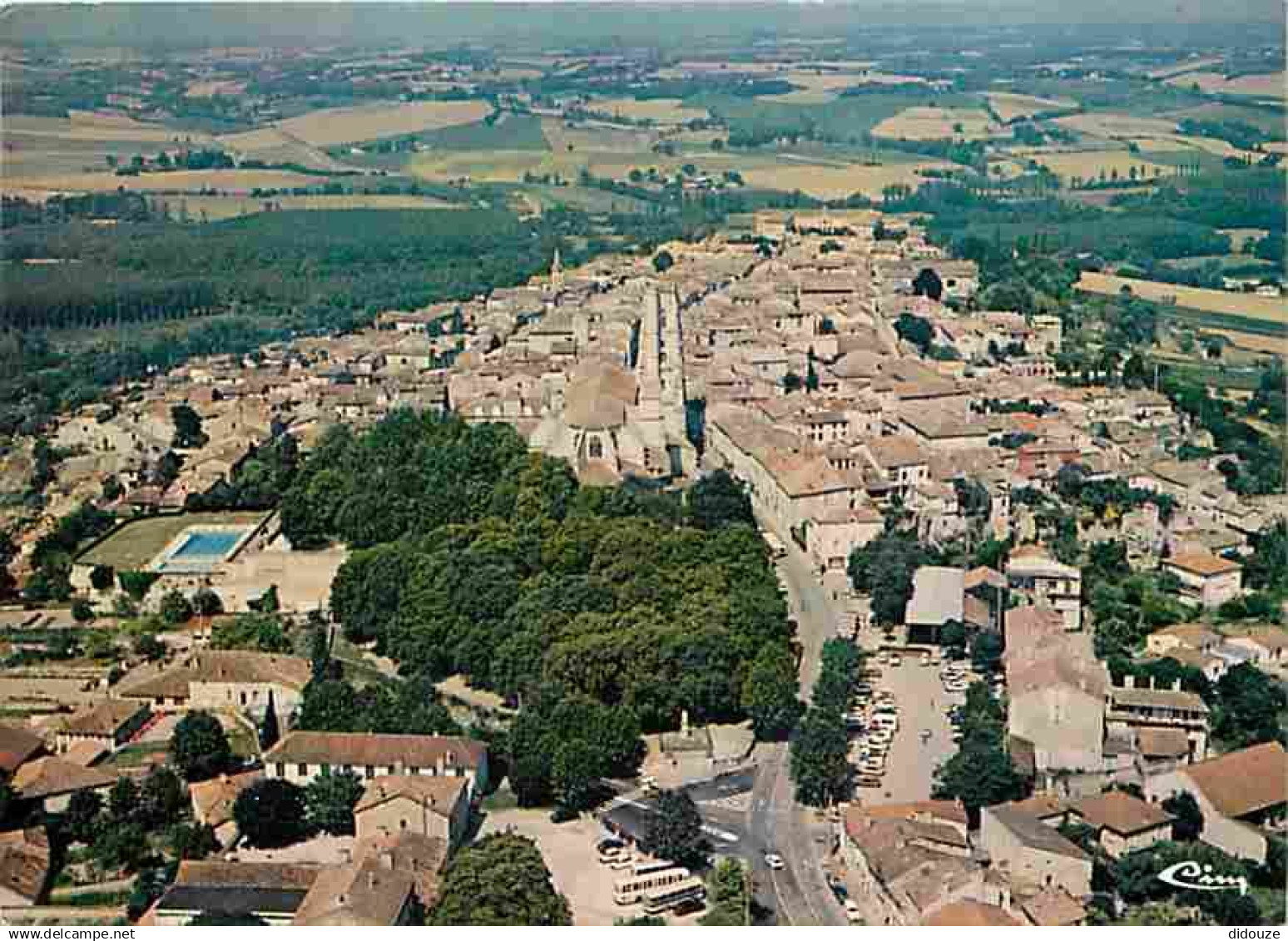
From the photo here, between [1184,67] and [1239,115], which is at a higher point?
[1184,67]

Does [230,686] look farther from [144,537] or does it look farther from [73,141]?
[73,141]

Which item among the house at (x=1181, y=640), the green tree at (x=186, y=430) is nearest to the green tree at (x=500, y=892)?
the house at (x=1181, y=640)

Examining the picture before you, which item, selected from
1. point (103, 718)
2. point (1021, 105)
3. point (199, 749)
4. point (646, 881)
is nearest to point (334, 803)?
point (199, 749)

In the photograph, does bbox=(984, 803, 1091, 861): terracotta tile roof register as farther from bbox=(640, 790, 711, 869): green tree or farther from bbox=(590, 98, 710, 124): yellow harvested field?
bbox=(590, 98, 710, 124): yellow harvested field

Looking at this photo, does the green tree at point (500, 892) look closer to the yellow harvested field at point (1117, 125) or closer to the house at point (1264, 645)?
the house at point (1264, 645)

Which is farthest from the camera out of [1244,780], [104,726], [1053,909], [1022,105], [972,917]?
[1022,105]

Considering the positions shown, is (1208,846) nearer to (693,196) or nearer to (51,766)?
(51,766)

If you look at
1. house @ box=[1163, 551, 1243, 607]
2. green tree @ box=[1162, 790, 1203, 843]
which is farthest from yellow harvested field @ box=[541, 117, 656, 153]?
green tree @ box=[1162, 790, 1203, 843]
